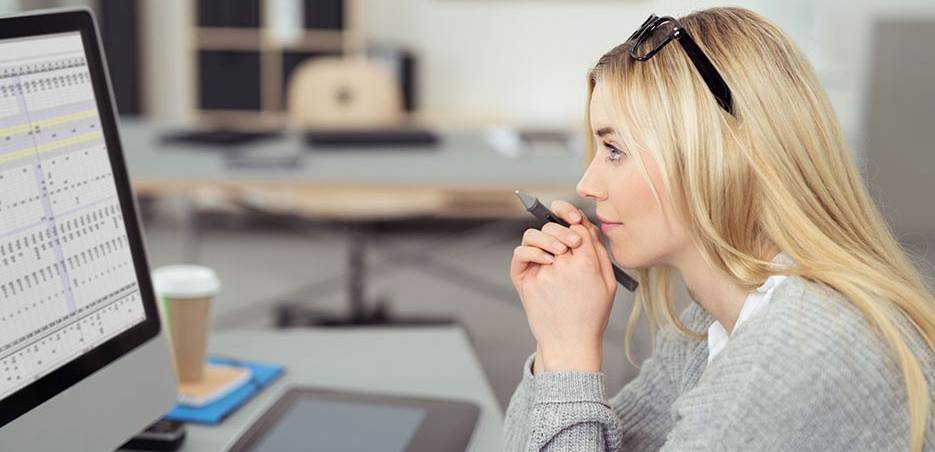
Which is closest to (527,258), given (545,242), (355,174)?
(545,242)

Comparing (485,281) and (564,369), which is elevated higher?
(564,369)

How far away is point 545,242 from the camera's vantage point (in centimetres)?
109

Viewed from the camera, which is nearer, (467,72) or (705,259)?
(705,259)

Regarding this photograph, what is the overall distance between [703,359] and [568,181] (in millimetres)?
1474

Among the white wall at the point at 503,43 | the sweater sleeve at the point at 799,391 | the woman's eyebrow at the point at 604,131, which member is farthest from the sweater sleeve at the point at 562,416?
the white wall at the point at 503,43

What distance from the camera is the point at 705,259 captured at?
990 mm

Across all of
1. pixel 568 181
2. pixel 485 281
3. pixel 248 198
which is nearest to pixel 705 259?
pixel 568 181

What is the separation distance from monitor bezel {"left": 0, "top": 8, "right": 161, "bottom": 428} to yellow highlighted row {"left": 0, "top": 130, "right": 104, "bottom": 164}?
0.02 metres

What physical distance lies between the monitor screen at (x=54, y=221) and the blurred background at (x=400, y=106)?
2173 millimetres

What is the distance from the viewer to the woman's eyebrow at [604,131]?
3.27 feet

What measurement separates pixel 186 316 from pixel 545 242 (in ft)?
1.54

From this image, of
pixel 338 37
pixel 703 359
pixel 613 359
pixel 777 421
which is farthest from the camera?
pixel 338 37

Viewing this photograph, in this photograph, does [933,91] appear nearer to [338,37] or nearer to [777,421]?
[338,37]

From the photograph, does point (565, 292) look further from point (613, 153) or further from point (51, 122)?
point (51, 122)
